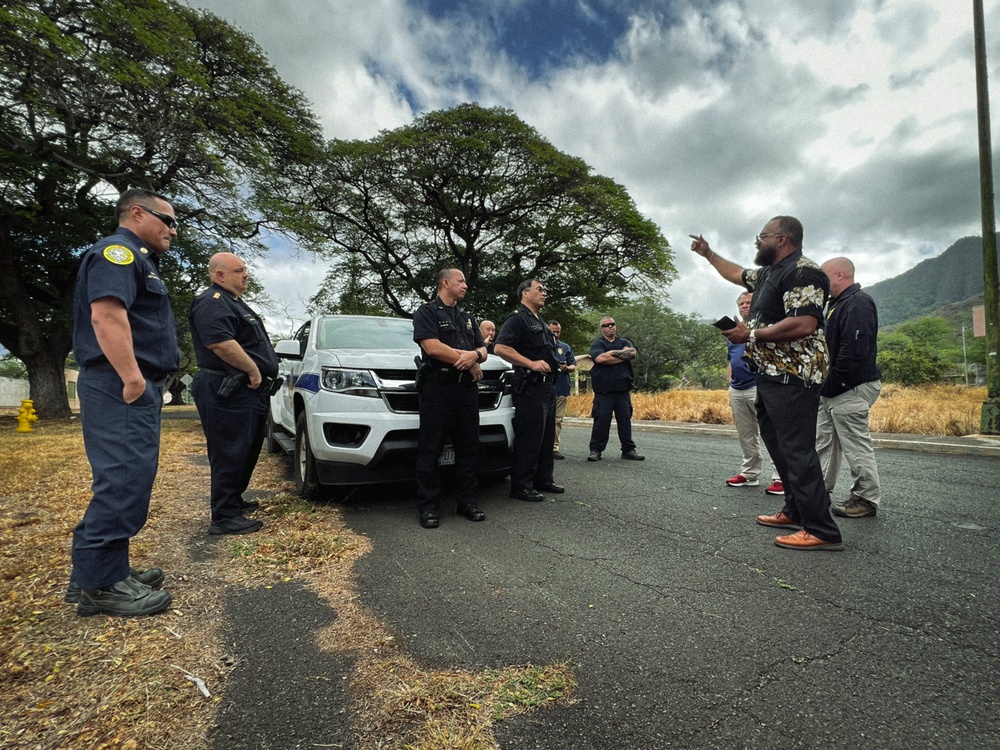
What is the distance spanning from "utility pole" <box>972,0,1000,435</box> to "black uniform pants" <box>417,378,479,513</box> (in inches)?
345

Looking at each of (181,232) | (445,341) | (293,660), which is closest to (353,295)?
(181,232)

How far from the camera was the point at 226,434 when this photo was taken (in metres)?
3.37

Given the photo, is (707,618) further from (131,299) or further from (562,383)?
(562,383)

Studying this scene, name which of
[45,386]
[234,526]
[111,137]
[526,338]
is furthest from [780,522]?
[45,386]

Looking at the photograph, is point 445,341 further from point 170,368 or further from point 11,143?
point 11,143

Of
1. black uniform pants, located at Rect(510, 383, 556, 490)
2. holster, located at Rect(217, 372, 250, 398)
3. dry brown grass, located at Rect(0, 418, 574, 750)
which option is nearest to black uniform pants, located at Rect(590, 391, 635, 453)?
black uniform pants, located at Rect(510, 383, 556, 490)

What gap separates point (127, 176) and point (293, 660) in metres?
14.5

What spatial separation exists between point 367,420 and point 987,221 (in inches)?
420

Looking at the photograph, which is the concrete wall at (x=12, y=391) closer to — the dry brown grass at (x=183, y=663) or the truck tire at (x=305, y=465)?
the truck tire at (x=305, y=465)

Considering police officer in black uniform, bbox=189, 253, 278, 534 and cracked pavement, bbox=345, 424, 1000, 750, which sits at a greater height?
police officer in black uniform, bbox=189, 253, 278, 534

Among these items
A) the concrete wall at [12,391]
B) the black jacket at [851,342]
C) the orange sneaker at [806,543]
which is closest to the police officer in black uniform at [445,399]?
the orange sneaker at [806,543]

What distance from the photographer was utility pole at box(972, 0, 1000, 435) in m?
8.00

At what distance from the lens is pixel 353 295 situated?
2467 centimetres

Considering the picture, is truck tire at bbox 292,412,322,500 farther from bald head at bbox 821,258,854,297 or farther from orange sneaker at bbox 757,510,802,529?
bald head at bbox 821,258,854,297
